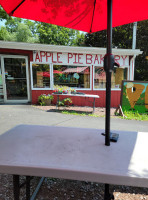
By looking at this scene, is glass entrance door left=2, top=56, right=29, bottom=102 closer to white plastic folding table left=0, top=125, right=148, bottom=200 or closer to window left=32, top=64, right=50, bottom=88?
window left=32, top=64, right=50, bottom=88

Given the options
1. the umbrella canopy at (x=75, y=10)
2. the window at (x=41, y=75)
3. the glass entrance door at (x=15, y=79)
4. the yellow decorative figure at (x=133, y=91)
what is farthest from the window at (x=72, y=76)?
the umbrella canopy at (x=75, y=10)

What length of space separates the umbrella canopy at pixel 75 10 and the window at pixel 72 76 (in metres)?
5.78

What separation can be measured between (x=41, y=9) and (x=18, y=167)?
5.22 feet

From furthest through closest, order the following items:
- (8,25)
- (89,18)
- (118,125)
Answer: (8,25)
(118,125)
(89,18)

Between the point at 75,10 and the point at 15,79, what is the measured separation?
6532mm

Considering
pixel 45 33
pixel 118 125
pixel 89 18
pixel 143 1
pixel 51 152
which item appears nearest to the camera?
pixel 51 152

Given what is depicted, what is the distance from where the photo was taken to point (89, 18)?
174 centimetres

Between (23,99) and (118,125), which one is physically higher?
(23,99)

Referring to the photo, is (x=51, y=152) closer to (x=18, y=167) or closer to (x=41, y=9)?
(x=18, y=167)

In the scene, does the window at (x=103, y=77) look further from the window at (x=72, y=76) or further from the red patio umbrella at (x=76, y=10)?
the red patio umbrella at (x=76, y=10)

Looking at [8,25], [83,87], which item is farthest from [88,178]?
[8,25]

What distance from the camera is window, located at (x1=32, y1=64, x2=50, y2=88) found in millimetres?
7254

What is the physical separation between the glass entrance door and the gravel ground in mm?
5917

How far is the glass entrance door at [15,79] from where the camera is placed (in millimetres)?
7071
